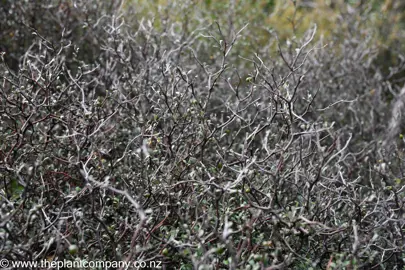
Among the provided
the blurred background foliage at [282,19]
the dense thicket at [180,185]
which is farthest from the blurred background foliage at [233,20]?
the dense thicket at [180,185]

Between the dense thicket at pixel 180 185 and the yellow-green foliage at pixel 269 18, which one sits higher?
the dense thicket at pixel 180 185

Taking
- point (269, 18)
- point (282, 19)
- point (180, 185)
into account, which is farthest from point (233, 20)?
point (180, 185)

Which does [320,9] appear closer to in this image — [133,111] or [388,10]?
[388,10]

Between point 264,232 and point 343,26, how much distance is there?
187 inches

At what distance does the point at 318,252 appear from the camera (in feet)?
8.77

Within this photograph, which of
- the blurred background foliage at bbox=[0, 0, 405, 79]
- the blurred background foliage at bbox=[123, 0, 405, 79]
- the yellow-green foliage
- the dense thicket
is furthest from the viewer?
the blurred background foliage at bbox=[123, 0, 405, 79]

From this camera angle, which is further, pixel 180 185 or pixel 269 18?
pixel 269 18

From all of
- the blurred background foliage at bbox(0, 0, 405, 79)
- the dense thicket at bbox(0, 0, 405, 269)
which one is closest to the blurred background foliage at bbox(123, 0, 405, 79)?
the blurred background foliage at bbox(0, 0, 405, 79)

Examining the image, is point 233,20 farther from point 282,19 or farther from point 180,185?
point 180,185

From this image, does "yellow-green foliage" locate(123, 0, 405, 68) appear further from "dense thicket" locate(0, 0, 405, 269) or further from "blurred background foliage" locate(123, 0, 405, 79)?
"dense thicket" locate(0, 0, 405, 269)

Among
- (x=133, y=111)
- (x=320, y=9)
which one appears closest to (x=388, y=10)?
(x=320, y=9)

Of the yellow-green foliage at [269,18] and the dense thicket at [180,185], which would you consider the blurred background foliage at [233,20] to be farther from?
the dense thicket at [180,185]

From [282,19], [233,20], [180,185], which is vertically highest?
[180,185]

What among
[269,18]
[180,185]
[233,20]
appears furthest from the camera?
[269,18]
